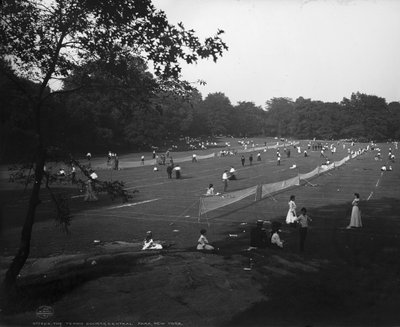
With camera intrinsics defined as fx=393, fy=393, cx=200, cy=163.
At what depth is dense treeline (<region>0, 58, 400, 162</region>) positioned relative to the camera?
12281mm

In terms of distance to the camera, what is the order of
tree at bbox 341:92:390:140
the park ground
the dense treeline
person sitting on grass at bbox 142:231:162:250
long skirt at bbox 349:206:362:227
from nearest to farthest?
the park ground → the dense treeline → person sitting on grass at bbox 142:231:162:250 → long skirt at bbox 349:206:362:227 → tree at bbox 341:92:390:140

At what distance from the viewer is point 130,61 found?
12.3 m

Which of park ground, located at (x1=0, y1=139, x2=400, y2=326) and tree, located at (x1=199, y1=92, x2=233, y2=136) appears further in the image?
tree, located at (x1=199, y1=92, x2=233, y2=136)

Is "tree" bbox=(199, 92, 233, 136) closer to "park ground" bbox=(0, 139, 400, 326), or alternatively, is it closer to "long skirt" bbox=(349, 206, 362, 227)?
"park ground" bbox=(0, 139, 400, 326)

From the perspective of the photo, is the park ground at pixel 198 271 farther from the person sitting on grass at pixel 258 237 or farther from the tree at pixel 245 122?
the tree at pixel 245 122

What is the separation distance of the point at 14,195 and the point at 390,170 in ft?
135

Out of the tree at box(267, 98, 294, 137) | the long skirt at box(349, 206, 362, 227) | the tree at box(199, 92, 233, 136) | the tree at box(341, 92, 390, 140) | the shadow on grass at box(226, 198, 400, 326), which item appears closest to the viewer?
the shadow on grass at box(226, 198, 400, 326)

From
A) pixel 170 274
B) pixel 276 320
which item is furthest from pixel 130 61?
pixel 276 320

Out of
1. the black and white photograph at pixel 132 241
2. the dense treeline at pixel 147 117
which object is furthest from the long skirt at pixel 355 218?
the dense treeline at pixel 147 117

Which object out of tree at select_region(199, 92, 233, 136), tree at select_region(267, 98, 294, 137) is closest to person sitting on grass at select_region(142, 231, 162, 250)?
tree at select_region(199, 92, 233, 136)

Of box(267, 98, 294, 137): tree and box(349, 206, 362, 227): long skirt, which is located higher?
box(267, 98, 294, 137): tree

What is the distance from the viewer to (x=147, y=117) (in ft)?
196

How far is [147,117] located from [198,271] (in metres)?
48.7

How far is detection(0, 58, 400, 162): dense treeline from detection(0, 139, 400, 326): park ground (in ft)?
13.6
